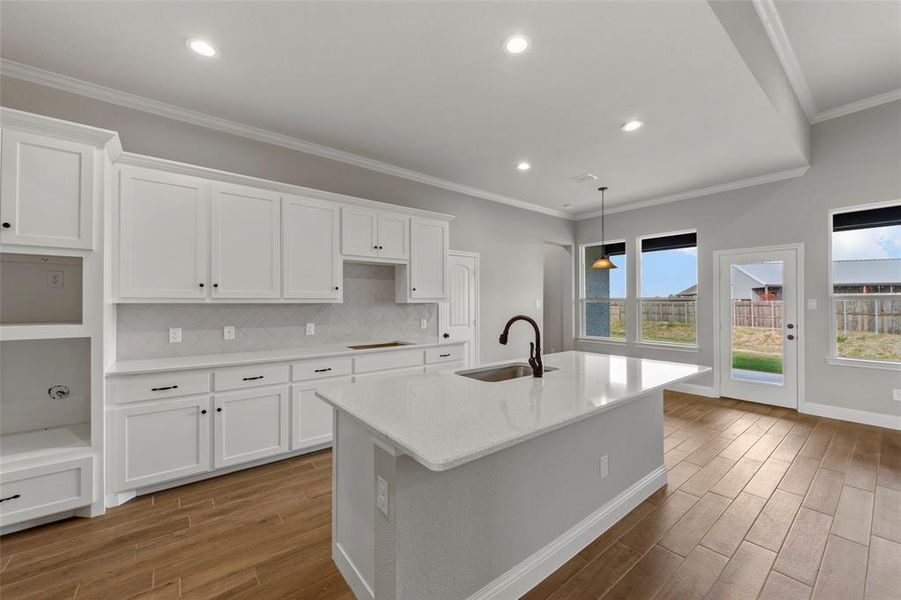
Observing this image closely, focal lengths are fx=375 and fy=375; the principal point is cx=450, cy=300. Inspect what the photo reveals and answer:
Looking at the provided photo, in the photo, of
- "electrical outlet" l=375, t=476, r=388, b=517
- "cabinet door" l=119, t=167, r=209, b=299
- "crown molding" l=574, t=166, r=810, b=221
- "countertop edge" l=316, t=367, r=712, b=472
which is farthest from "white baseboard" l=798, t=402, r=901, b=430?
"cabinet door" l=119, t=167, r=209, b=299

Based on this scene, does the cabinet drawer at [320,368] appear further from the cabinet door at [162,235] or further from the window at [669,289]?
the window at [669,289]

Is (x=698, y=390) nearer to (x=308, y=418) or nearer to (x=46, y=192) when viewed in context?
(x=308, y=418)

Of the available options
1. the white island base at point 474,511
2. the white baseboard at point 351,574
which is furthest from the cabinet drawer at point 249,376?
the white baseboard at point 351,574

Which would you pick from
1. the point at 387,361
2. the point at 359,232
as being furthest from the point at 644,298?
the point at 359,232

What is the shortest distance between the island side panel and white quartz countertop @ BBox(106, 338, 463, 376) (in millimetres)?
2002

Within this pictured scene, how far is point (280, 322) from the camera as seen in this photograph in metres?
3.55

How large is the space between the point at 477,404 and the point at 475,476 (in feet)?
0.96

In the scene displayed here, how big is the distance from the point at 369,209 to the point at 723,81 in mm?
3058

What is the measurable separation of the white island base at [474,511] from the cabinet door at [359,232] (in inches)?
84.4

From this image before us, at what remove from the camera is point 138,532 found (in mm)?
2174

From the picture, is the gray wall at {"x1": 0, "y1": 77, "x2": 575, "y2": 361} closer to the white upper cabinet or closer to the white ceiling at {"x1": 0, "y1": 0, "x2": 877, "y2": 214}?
the white ceiling at {"x1": 0, "y1": 0, "x2": 877, "y2": 214}

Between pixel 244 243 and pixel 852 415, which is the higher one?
pixel 244 243

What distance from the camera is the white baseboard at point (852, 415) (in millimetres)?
3838

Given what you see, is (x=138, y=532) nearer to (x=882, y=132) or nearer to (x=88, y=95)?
(x=88, y=95)
